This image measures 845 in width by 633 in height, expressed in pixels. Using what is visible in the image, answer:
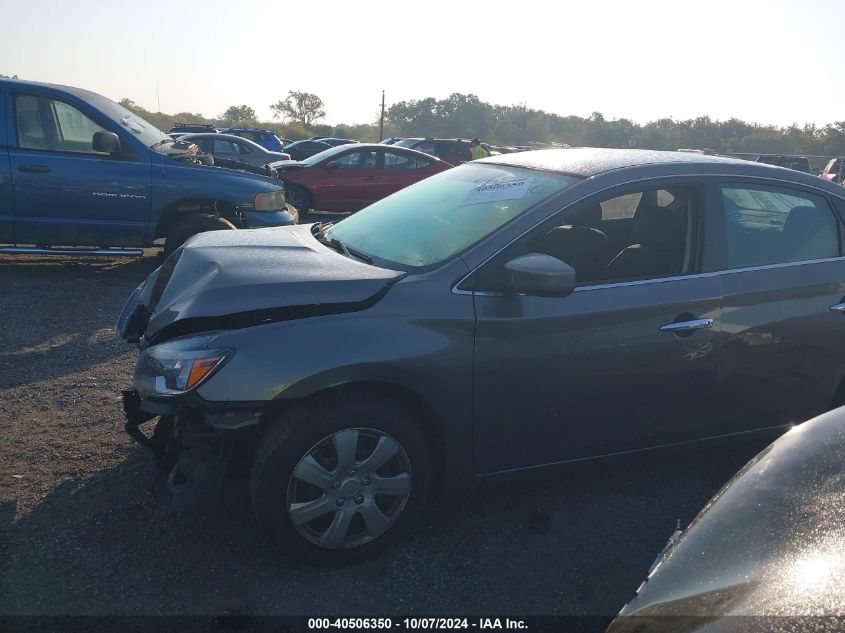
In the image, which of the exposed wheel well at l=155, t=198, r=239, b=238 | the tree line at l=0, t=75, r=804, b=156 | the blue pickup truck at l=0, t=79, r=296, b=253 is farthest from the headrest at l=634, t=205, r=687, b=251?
the tree line at l=0, t=75, r=804, b=156

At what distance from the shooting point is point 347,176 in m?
14.3

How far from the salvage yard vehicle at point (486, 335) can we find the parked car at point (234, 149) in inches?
597

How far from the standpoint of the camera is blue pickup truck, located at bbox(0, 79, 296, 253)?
286 inches

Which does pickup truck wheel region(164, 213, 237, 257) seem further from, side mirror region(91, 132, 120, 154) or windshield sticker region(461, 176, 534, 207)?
windshield sticker region(461, 176, 534, 207)

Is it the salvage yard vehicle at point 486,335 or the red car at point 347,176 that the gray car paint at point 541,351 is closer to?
the salvage yard vehicle at point 486,335

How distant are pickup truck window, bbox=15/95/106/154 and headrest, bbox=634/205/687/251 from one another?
231 inches

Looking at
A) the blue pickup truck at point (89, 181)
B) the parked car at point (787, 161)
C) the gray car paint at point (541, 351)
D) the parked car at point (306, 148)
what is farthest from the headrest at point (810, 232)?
the parked car at point (306, 148)

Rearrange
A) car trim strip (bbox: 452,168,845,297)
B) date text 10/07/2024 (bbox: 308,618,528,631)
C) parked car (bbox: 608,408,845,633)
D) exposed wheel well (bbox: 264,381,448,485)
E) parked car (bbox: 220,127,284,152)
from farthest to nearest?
parked car (bbox: 220,127,284,152) → car trim strip (bbox: 452,168,845,297) → exposed wheel well (bbox: 264,381,448,485) → date text 10/07/2024 (bbox: 308,618,528,631) → parked car (bbox: 608,408,845,633)

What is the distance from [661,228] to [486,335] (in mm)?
1264

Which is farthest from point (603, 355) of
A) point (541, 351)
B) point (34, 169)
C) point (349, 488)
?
point (34, 169)

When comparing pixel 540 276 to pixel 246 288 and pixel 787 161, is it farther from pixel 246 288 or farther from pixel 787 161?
pixel 787 161

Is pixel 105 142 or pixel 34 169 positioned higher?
pixel 105 142

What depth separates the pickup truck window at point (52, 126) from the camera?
7328 millimetres

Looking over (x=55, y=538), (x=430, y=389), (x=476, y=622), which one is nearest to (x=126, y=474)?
(x=55, y=538)
